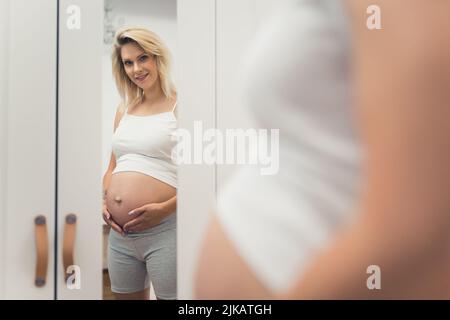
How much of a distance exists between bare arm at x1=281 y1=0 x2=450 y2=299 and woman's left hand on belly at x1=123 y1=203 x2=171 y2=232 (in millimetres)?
531

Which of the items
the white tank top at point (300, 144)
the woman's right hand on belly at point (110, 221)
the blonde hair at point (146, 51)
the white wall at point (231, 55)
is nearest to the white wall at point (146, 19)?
the blonde hair at point (146, 51)

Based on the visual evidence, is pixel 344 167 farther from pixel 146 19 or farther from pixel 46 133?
pixel 46 133

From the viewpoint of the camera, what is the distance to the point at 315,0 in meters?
0.73

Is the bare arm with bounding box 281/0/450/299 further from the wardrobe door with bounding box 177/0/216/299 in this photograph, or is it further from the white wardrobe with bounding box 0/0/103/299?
the white wardrobe with bounding box 0/0/103/299

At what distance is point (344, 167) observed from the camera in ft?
2.40

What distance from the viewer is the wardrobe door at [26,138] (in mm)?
1147

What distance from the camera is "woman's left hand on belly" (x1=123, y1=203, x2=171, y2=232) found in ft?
3.68

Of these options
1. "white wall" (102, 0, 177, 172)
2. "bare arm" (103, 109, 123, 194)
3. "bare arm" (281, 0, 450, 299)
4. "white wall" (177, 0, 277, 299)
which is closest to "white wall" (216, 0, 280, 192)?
"white wall" (177, 0, 277, 299)

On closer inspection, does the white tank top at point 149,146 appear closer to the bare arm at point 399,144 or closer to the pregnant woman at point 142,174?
the pregnant woman at point 142,174
